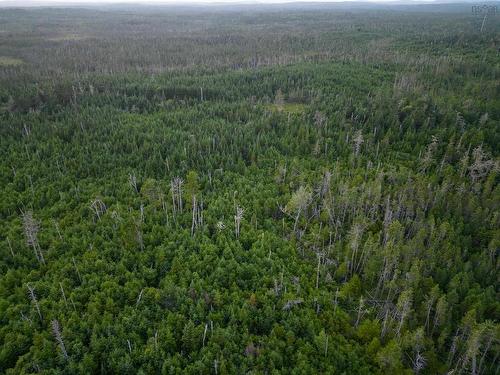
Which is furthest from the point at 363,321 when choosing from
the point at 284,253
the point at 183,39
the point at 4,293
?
the point at 183,39

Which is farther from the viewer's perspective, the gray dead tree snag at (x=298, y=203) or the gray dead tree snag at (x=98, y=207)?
the gray dead tree snag at (x=98, y=207)

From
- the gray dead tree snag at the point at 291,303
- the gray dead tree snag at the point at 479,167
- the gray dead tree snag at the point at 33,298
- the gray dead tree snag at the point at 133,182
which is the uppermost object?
the gray dead tree snag at the point at 479,167

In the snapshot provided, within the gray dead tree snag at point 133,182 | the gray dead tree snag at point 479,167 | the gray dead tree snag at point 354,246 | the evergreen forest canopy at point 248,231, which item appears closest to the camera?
the evergreen forest canopy at point 248,231

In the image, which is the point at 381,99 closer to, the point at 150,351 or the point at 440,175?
the point at 440,175

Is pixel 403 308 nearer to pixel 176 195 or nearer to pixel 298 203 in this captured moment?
pixel 298 203

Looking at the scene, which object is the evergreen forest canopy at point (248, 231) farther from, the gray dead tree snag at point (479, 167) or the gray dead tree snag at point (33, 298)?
the gray dead tree snag at point (479, 167)

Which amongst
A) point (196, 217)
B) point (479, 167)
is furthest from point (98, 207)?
point (479, 167)

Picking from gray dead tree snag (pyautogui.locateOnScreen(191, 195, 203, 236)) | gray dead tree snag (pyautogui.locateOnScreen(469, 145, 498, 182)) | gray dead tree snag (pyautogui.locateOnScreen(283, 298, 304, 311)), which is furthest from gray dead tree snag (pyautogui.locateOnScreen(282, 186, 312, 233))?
gray dead tree snag (pyautogui.locateOnScreen(469, 145, 498, 182))

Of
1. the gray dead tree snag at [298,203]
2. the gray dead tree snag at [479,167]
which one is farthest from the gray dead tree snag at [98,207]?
the gray dead tree snag at [479,167]

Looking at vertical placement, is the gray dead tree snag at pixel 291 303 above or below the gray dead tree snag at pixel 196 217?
below
